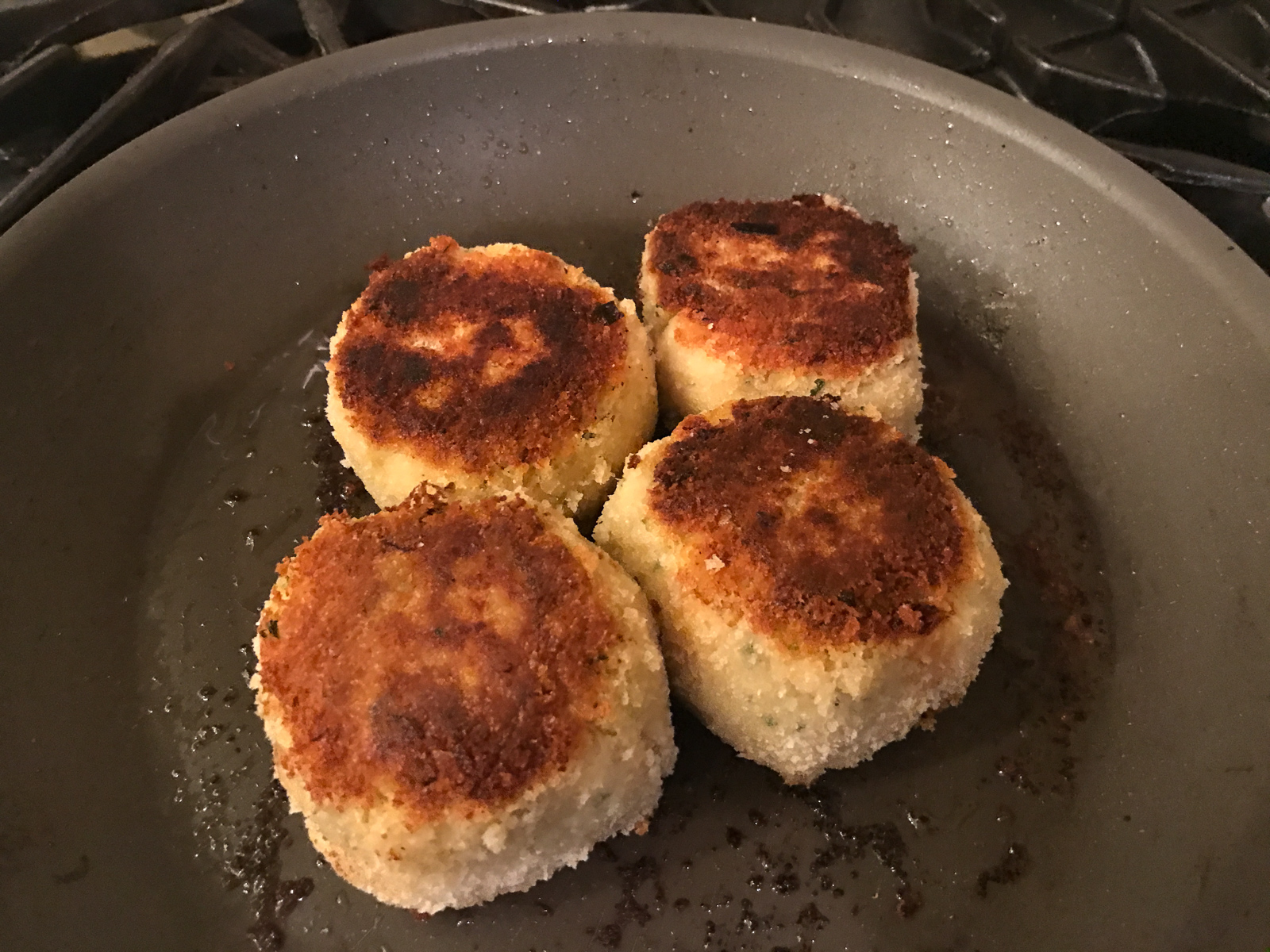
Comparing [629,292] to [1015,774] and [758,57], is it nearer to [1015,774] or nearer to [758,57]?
[758,57]

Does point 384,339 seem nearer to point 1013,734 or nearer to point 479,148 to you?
point 479,148

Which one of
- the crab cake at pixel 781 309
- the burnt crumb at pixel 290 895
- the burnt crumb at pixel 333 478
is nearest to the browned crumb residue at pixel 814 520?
the crab cake at pixel 781 309

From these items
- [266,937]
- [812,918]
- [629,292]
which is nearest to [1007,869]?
[812,918]

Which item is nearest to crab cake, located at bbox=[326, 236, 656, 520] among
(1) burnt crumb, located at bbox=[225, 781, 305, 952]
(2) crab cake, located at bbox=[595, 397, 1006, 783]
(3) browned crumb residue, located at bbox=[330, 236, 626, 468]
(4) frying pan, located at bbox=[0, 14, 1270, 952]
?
(3) browned crumb residue, located at bbox=[330, 236, 626, 468]

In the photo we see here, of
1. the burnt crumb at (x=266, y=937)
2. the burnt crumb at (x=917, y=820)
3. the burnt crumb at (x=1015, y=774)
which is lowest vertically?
the burnt crumb at (x=917, y=820)

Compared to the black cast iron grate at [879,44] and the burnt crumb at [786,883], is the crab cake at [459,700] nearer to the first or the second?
the burnt crumb at [786,883]
